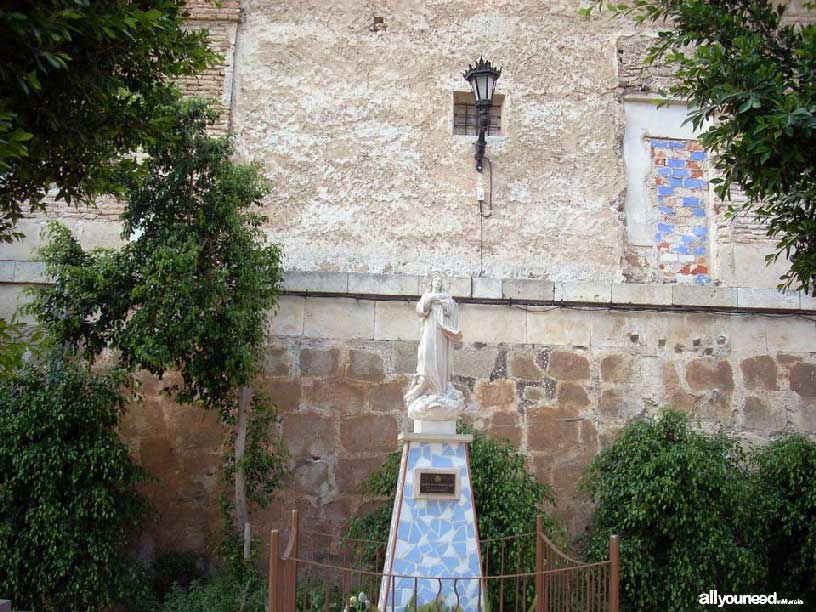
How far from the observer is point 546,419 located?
871cm

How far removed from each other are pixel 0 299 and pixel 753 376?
7.26m

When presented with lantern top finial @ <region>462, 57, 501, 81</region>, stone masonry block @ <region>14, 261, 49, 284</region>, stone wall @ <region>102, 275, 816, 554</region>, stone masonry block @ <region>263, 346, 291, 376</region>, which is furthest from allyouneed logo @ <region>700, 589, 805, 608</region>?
stone masonry block @ <region>14, 261, 49, 284</region>

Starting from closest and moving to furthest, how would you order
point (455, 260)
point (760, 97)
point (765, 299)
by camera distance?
1. point (760, 97)
2. point (765, 299)
3. point (455, 260)

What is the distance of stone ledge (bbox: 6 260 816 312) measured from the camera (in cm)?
873

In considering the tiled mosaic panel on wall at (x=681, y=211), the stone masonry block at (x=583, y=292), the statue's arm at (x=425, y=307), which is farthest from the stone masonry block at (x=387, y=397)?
the tiled mosaic panel on wall at (x=681, y=211)

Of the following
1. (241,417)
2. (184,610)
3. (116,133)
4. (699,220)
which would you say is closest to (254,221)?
(241,417)

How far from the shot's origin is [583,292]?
8844mm

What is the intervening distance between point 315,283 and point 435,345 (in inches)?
94.9

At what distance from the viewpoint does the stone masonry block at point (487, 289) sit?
28.8 feet

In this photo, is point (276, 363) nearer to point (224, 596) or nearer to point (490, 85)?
point (224, 596)

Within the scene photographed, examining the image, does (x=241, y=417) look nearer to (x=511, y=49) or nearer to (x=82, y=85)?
(x=82, y=85)

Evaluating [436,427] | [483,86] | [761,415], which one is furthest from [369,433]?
[761,415]

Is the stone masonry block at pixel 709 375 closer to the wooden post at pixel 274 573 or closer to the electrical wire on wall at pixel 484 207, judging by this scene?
the electrical wire on wall at pixel 484 207

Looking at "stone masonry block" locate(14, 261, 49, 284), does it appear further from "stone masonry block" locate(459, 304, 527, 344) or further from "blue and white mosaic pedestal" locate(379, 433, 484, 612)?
"blue and white mosaic pedestal" locate(379, 433, 484, 612)
